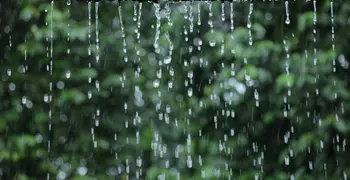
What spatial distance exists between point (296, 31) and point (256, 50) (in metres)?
0.20

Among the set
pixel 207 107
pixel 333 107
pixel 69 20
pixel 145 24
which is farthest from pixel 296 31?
pixel 69 20

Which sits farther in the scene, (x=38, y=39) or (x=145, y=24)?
(x=145, y=24)

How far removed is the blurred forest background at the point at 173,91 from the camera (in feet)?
8.61

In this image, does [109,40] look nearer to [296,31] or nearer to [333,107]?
[296,31]

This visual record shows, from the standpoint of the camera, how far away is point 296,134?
8.87 ft

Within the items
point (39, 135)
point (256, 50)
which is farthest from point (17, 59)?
point (256, 50)

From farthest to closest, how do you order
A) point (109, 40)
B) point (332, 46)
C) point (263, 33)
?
point (109, 40) < point (263, 33) < point (332, 46)

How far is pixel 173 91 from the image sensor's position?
119 inches

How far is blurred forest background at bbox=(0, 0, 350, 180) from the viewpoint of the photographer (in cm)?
262

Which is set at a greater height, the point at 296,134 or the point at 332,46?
the point at 332,46

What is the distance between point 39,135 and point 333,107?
1.38 meters

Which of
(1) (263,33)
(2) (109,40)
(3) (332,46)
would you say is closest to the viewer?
(3) (332,46)

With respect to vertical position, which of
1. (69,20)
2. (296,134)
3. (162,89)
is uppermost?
(69,20)

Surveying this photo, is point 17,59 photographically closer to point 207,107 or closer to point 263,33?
point 207,107
